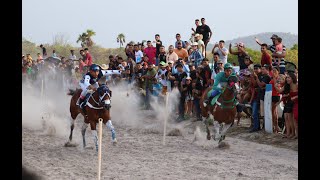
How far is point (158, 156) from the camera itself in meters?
14.5

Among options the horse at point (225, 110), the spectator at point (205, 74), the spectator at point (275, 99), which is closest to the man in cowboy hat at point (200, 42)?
the spectator at point (205, 74)

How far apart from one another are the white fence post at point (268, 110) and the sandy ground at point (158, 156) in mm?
315

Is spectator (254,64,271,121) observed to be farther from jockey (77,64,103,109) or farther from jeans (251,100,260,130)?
jockey (77,64,103,109)

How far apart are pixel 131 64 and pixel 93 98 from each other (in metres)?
11.7

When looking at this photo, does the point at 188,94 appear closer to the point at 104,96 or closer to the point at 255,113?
the point at 255,113

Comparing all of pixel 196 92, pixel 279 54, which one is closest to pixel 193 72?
pixel 196 92

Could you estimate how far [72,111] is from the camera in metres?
17.4

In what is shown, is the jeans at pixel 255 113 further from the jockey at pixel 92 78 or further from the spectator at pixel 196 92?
the jockey at pixel 92 78

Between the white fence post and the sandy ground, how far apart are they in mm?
315

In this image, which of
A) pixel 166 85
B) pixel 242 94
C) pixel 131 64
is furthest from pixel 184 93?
pixel 131 64

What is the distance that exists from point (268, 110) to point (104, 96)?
5.13 metres

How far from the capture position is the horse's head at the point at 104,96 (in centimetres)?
1505

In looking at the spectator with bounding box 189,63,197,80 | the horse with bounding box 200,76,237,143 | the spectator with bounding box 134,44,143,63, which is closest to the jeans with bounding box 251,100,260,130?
the horse with bounding box 200,76,237,143
